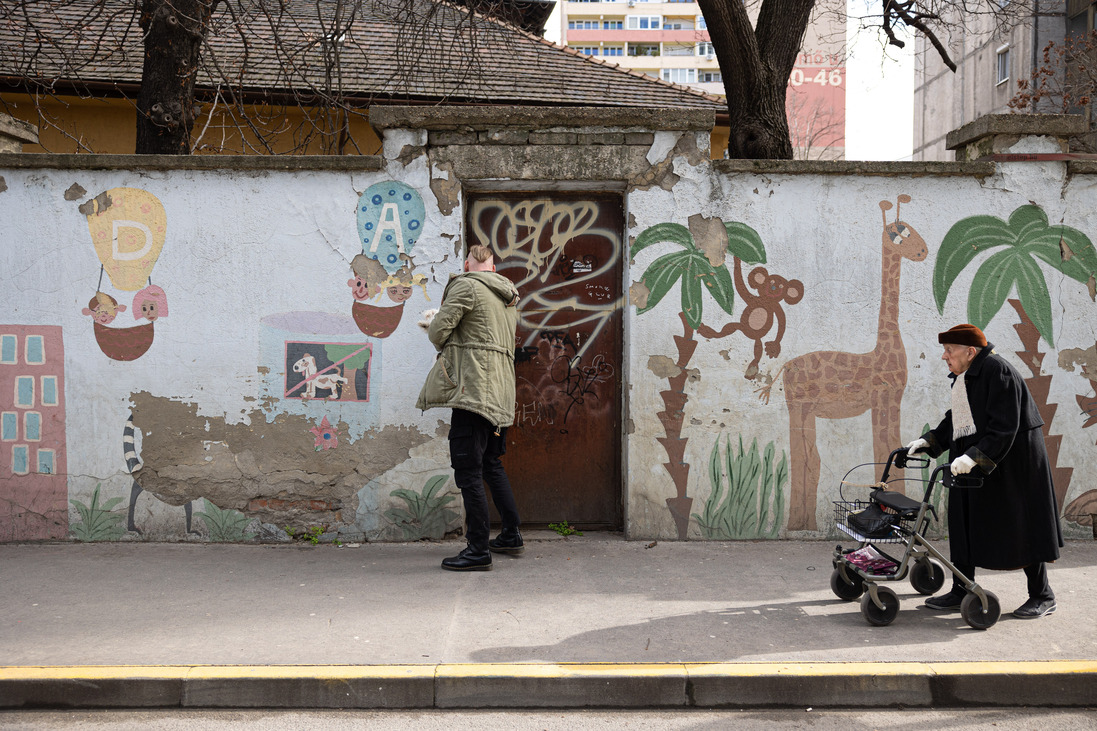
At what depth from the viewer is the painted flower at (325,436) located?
5812 mm

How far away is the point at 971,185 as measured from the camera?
594 cm

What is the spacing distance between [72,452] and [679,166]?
4.69 metres

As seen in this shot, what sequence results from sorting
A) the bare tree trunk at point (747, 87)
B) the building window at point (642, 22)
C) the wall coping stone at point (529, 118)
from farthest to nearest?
the building window at point (642, 22) → the bare tree trunk at point (747, 87) → the wall coping stone at point (529, 118)

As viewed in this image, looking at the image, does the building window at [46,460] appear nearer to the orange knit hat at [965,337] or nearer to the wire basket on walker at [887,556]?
the wire basket on walker at [887,556]

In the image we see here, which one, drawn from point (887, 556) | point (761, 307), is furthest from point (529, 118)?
point (887, 556)

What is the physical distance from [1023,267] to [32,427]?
7090mm

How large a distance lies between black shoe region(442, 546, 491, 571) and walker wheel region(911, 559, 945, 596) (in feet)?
8.19

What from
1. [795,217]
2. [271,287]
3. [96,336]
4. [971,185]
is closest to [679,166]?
[795,217]

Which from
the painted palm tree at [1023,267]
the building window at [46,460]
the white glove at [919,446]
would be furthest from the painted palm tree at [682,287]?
the building window at [46,460]

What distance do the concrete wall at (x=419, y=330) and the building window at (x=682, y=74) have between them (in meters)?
70.1

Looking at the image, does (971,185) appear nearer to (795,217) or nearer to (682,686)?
(795,217)

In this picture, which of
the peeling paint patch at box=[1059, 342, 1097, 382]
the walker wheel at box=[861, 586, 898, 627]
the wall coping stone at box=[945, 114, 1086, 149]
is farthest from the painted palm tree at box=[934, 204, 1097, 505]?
the walker wheel at box=[861, 586, 898, 627]

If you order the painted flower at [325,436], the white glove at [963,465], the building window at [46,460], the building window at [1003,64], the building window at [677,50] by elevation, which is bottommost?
the building window at [46,460]

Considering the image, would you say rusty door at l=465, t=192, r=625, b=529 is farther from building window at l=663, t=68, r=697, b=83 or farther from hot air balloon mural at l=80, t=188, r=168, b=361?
building window at l=663, t=68, r=697, b=83
